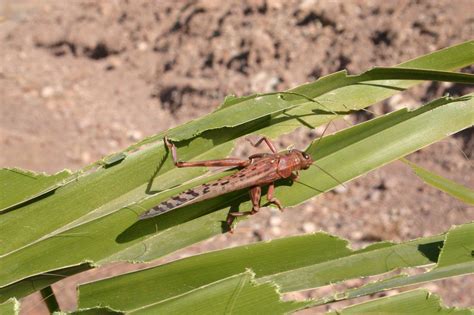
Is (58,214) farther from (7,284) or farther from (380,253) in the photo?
(380,253)

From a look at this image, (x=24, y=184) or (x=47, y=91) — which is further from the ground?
(x=47, y=91)

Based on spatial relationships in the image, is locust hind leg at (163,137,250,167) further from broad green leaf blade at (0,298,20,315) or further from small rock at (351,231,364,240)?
small rock at (351,231,364,240)

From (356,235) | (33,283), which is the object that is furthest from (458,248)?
(356,235)

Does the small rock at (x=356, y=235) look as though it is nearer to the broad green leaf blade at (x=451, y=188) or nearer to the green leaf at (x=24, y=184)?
the broad green leaf blade at (x=451, y=188)

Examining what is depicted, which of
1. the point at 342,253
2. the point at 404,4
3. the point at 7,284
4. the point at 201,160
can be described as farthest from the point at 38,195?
the point at 404,4

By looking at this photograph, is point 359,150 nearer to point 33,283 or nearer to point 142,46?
point 33,283
